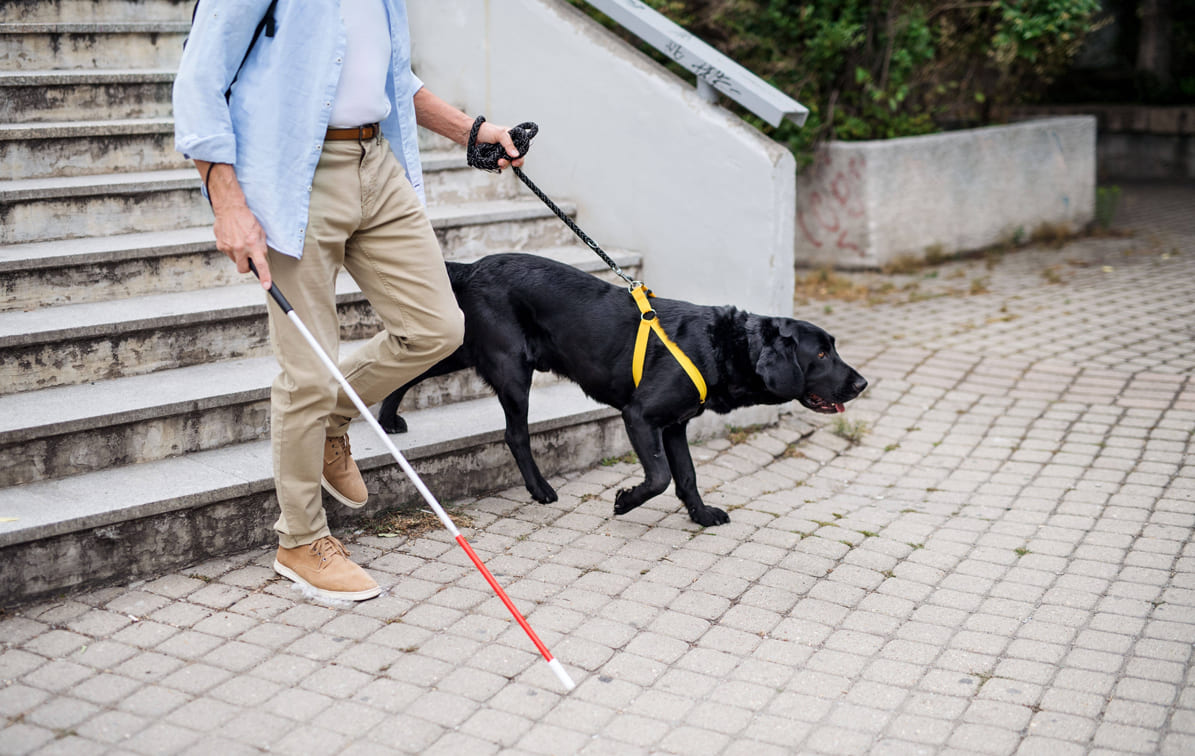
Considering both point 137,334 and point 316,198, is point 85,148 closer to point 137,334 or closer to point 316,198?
point 137,334

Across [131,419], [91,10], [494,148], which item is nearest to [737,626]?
[494,148]

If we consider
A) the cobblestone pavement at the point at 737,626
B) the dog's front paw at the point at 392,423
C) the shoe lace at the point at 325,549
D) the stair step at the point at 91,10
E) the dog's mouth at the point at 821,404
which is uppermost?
the stair step at the point at 91,10

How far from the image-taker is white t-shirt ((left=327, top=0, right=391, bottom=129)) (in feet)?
11.2

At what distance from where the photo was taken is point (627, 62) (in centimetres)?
560

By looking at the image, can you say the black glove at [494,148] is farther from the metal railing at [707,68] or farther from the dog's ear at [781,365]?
the metal railing at [707,68]

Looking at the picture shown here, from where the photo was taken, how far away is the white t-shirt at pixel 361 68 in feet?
11.2

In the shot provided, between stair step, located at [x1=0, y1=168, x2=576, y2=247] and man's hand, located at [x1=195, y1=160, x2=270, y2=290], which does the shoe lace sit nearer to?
man's hand, located at [x1=195, y1=160, x2=270, y2=290]

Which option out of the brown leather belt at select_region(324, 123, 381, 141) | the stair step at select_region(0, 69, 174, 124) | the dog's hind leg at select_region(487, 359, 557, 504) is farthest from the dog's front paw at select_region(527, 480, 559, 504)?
the stair step at select_region(0, 69, 174, 124)

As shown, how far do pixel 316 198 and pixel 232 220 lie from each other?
0.29 metres

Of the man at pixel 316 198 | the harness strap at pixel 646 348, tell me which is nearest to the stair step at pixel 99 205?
the man at pixel 316 198

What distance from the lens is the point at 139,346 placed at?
4.42 m

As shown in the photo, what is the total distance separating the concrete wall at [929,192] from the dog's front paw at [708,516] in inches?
199

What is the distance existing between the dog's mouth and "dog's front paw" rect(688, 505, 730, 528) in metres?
0.55

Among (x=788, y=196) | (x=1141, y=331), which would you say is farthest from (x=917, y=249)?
(x=788, y=196)
